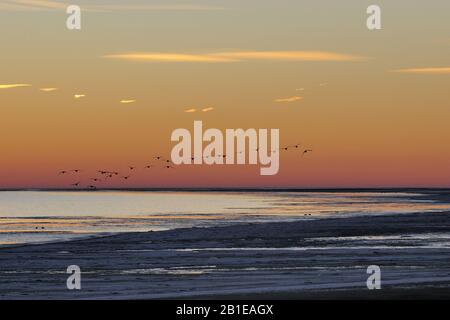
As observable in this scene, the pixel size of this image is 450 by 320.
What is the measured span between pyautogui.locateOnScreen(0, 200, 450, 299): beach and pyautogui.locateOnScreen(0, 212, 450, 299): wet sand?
3 cm

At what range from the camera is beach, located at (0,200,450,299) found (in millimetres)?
29453

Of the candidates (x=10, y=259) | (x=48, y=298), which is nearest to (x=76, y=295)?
(x=48, y=298)

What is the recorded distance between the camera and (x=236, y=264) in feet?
122

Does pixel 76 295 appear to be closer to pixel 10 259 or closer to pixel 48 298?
pixel 48 298

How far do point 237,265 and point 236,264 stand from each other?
0.35 meters

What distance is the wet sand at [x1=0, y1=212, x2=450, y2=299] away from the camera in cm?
2947

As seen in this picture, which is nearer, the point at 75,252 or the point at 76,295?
the point at 76,295

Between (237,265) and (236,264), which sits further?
(236,264)

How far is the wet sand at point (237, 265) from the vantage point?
29469 mm

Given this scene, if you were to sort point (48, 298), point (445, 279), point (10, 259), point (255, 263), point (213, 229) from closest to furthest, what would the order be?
point (48, 298), point (445, 279), point (255, 263), point (10, 259), point (213, 229)

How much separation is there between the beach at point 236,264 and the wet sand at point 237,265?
0.03 m
